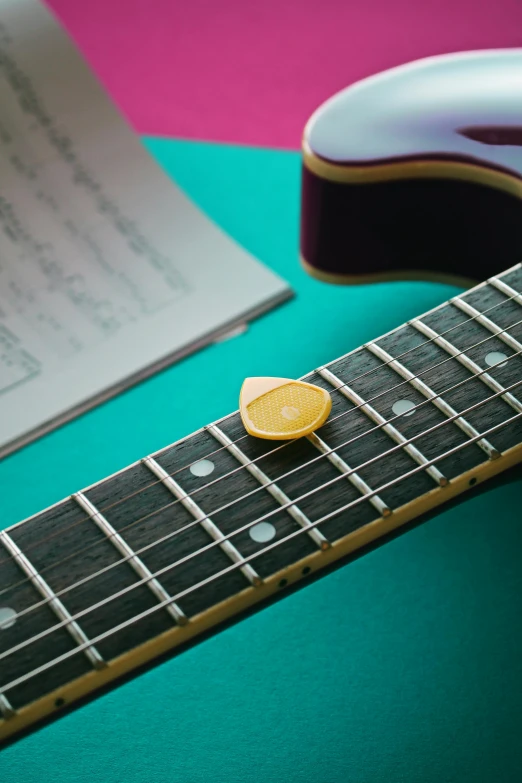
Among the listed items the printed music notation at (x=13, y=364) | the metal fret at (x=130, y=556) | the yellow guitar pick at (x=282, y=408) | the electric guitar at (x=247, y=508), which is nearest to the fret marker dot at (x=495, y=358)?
the electric guitar at (x=247, y=508)

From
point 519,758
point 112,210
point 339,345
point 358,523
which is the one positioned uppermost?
point 112,210

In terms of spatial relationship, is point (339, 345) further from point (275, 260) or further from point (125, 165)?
point (125, 165)

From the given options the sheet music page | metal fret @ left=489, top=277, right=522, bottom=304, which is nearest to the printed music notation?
the sheet music page

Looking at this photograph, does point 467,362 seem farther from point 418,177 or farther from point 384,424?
point 418,177

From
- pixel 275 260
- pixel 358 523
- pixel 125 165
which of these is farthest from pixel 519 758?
pixel 125 165

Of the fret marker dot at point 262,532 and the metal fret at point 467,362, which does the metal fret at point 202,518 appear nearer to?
the fret marker dot at point 262,532

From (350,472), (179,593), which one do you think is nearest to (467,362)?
(350,472)

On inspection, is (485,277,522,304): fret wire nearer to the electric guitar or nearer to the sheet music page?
the electric guitar
